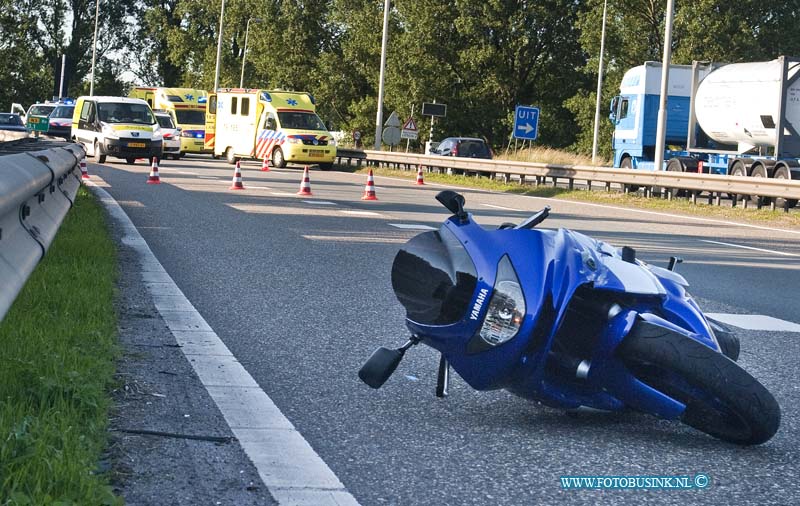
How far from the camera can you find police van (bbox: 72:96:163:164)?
38.0 m

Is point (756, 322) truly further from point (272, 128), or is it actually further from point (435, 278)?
point (272, 128)

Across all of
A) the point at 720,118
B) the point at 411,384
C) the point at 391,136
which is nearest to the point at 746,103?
the point at 720,118

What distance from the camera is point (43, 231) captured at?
25.2 feet

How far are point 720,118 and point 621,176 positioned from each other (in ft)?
14.3

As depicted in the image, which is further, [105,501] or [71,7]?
[71,7]

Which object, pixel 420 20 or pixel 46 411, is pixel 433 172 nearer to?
pixel 420 20

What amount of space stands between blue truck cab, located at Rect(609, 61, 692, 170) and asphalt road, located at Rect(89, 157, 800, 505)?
22224 mm

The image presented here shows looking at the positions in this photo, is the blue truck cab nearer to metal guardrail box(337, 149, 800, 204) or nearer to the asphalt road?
metal guardrail box(337, 149, 800, 204)

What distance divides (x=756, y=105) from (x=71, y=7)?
3208 inches

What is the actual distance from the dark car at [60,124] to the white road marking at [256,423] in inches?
1772

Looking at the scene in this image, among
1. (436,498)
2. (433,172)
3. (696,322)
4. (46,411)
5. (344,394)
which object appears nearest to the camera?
(436,498)

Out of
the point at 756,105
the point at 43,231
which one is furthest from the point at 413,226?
the point at 756,105

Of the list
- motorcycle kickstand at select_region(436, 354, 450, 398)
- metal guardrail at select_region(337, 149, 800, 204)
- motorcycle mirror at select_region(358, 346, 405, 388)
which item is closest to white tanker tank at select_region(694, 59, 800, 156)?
metal guardrail at select_region(337, 149, 800, 204)

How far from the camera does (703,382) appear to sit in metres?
4.68
